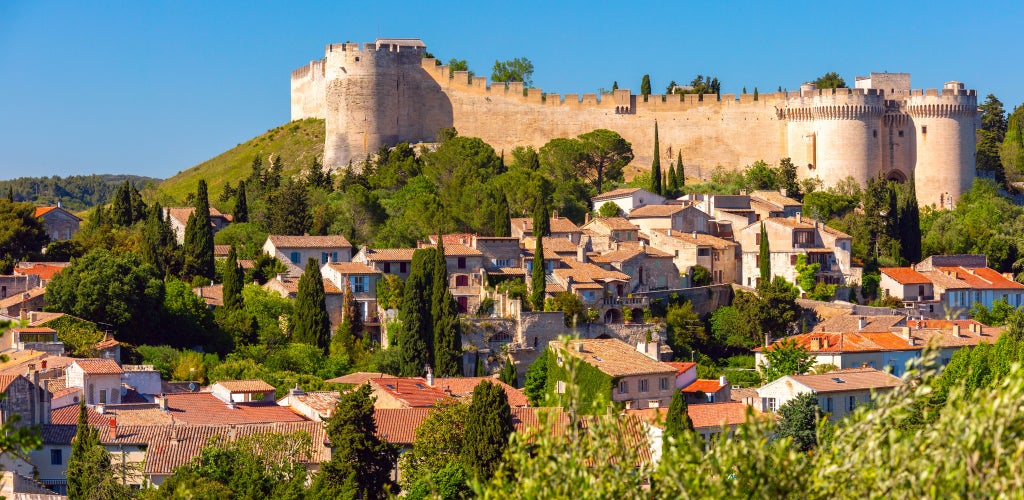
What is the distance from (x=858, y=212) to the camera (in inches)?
2413

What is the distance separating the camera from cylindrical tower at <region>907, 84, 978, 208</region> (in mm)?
68375

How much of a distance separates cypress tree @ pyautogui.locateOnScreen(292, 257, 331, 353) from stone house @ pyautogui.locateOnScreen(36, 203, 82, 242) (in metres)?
16.1

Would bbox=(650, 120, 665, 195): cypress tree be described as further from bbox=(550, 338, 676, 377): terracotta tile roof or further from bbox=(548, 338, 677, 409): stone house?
bbox=(548, 338, 677, 409): stone house

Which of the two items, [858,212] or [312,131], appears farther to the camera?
[312,131]

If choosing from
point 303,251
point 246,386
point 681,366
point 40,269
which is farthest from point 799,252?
point 40,269

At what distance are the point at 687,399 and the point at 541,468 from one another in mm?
28402

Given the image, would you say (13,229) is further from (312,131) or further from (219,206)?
(312,131)

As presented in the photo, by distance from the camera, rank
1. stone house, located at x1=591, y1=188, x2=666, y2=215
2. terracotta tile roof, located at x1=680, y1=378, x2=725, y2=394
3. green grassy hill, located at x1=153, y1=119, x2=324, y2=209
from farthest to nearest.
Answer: green grassy hill, located at x1=153, y1=119, x2=324, y2=209
stone house, located at x1=591, y1=188, x2=666, y2=215
terracotta tile roof, located at x1=680, y1=378, x2=725, y2=394

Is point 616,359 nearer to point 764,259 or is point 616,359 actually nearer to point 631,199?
point 764,259

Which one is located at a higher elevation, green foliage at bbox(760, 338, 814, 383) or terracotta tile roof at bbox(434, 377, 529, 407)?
green foliage at bbox(760, 338, 814, 383)

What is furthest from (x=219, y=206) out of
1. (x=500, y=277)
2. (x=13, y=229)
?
(x=500, y=277)

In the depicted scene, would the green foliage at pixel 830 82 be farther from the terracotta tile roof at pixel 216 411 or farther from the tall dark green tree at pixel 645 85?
the terracotta tile roof at pixel 216 411

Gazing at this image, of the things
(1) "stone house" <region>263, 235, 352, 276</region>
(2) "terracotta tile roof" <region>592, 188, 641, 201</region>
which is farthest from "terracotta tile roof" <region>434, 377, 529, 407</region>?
(2) "terracotta tile roof" <region>592, 188, 641, 201</region>

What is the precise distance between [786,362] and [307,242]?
15409 mm
